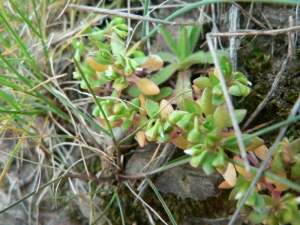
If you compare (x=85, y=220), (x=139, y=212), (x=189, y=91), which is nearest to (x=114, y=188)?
(x=139, y=212)

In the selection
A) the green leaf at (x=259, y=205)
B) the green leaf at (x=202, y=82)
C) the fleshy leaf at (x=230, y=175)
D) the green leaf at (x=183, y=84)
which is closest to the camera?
the green leaf at (x=259, y=205)

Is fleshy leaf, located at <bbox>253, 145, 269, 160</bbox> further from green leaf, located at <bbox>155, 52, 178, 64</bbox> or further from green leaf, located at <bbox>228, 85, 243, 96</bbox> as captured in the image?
green leaf, located at <bbox>155, 52, 178, 64</bbox>

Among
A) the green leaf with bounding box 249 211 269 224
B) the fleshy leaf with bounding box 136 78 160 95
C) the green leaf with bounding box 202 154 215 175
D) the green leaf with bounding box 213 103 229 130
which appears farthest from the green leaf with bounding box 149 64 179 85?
the green leaf with bounding box 249 211 269 224

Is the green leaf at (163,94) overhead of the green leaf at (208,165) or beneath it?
overhead

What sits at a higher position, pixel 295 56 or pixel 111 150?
pixel 295 56

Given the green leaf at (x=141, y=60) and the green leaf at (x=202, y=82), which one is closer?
the green leaf at (x=202, y=82)

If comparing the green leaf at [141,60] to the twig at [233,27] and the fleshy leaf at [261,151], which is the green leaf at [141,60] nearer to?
the twig at [233,27]

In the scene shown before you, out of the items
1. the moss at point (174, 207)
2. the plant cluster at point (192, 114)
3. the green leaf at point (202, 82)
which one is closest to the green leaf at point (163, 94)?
the plant cluster at point (192, 114)

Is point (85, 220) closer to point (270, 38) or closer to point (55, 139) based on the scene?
point (55, 139)
